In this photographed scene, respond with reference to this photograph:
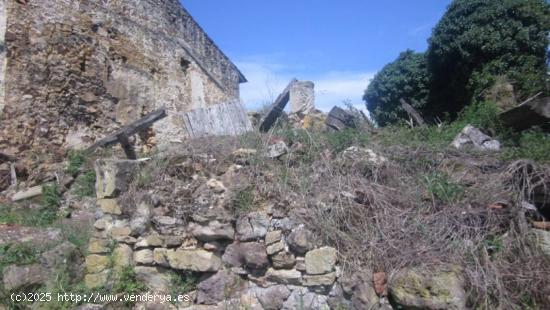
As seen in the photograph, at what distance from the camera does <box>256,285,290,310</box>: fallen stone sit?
3572 millimetres

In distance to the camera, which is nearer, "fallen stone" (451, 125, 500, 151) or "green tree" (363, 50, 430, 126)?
"fallen stone" (451, 125, 500, 151)

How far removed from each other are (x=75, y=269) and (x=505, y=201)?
14.8 feet

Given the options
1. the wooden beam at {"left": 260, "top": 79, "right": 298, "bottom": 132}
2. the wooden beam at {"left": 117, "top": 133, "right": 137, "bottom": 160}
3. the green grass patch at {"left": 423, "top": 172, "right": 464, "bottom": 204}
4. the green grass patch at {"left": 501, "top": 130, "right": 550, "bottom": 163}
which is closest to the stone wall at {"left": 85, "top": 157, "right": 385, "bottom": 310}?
the wooden beam at {"left": 117, "top": 133, "right": 137, "bottom": 160}

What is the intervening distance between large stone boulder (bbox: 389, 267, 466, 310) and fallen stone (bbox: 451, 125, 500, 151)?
203 cm

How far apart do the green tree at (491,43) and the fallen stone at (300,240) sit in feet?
23.4

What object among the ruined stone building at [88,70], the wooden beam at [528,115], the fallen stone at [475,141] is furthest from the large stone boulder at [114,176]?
the wooden beam at [528,115]

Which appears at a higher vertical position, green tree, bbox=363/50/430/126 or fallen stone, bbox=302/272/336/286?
green tree, bbox=363/50/430/126

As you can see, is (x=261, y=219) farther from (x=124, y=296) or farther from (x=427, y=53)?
(x=427, y=53)

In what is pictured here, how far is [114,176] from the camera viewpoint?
448 centimetres

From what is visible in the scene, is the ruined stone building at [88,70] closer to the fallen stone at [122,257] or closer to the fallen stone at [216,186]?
the fallen stone at [122,257]

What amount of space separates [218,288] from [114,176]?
181 cm

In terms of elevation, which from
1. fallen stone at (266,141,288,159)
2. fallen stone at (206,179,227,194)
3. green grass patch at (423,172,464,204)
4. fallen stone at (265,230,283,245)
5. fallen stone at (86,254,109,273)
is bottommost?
fallen stone at (86,254,109,273)

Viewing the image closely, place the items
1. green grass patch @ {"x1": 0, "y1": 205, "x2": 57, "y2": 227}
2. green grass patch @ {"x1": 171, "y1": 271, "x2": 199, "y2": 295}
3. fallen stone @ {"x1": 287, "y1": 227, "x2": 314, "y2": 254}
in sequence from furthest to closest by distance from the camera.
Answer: green grass patch @ {"x1": 0, "y1": 205, "x2": 57, "y2": 227}, green grass patch @ {"x1": 171, "y1": 271, "x2": 199, "y2": 295}, fallen stone @ {"x1": 287, "y1": 227, "x2": 314, "y2": 254}

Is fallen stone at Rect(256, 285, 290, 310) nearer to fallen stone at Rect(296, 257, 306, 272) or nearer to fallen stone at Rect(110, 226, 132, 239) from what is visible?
fallen stone at Rect(296, 257, 306, 272)
